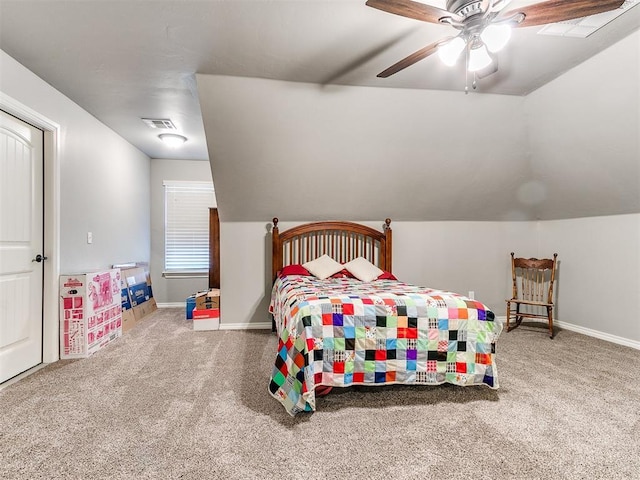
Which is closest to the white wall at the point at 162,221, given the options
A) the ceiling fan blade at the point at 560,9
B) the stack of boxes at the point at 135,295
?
the stack of boxes at the point at 135,295

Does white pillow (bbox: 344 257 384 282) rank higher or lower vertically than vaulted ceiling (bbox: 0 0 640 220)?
lower

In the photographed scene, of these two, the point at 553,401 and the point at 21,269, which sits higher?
the point at 21,269

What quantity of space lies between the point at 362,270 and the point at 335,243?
23.9 inches

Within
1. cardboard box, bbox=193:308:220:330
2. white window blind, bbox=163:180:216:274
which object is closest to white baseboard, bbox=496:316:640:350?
cardboard box, bbox=193:308:220:330

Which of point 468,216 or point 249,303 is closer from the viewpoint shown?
point 249,303

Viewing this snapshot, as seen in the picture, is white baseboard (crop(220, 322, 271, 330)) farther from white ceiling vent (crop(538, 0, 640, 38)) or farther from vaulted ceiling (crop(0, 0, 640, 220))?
white ceiling vent (crop(538, 0, 640, 38))

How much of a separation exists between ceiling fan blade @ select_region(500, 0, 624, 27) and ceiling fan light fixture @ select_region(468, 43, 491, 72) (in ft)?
0.81

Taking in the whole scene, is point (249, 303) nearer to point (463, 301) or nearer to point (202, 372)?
point (202, 372)

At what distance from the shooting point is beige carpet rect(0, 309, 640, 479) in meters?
1.55

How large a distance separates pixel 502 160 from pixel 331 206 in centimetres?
199

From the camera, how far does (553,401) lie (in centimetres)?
220

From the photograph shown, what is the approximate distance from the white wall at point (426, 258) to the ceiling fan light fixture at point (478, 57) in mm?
2533

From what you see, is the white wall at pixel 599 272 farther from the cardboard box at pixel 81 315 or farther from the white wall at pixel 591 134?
the cardboard box at pixel 81 315

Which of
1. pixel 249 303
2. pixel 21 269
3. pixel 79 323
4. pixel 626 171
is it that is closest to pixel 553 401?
pixel 626 171
